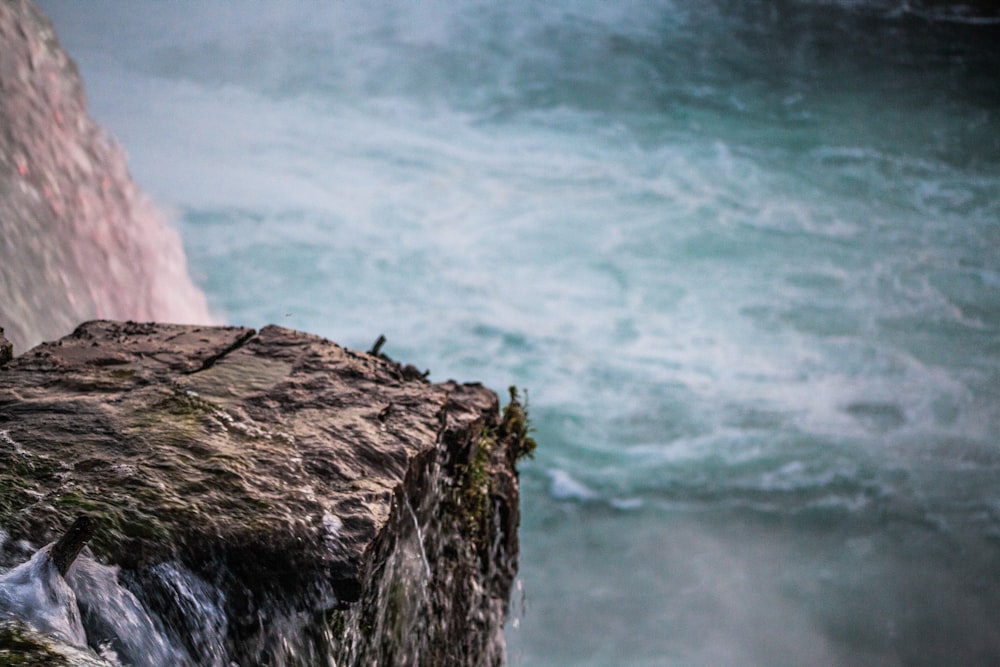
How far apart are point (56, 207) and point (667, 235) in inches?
497

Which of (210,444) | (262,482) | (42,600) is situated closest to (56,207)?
(210,444)

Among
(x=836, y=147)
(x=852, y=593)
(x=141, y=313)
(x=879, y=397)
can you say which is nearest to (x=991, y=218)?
(x=836, y=147)

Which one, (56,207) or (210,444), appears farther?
(56,207)

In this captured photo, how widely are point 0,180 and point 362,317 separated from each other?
479 inches

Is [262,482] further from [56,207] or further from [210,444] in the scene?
[56,207]

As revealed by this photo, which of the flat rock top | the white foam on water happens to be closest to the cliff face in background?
the flat rock top

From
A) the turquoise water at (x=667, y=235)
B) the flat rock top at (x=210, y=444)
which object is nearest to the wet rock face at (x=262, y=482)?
the flat rock top at (x=210, y=444)

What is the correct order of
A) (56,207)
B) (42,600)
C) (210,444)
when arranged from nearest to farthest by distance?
(42,600), (210,444), (56,207)

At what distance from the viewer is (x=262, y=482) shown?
2998mm

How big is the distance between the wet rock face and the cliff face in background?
2.67 m

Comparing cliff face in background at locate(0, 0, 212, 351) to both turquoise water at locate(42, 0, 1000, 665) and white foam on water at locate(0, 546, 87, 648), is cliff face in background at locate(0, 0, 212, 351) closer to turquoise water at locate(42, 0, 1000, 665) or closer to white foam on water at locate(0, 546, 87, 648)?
white foam on water at locate(0, 546, 87, 648)

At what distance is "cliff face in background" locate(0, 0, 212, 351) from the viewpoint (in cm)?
655

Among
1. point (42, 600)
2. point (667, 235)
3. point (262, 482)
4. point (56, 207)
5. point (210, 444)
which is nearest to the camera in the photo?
point (42, 600)

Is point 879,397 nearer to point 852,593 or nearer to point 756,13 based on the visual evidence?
point 852,593
